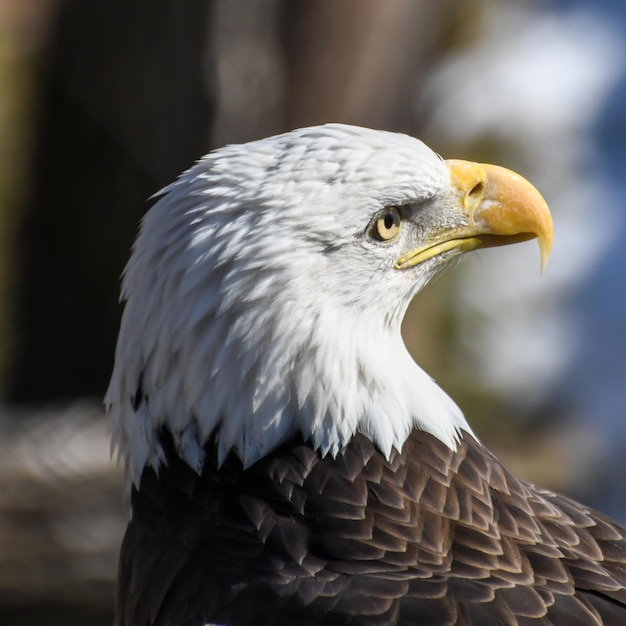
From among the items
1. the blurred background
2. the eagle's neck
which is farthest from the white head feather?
the blurred background

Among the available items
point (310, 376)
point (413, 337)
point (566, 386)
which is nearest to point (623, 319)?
point (566, 386)

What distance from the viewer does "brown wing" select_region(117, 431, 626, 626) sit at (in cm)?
234

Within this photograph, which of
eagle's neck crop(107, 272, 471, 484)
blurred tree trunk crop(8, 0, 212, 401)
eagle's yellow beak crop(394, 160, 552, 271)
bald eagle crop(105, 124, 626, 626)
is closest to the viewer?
bald eagle crop(105, 124, 626, 626)

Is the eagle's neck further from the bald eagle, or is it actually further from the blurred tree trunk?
the blurred tree trunk

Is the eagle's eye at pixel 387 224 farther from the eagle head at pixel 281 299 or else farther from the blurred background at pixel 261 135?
the blurred background at pixel 261 135

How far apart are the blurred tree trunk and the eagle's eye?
118 inches

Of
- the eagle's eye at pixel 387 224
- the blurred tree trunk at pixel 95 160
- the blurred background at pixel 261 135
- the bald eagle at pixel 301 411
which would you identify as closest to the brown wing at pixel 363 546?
the bald eagle at pixel 301 411

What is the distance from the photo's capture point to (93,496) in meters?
5.59

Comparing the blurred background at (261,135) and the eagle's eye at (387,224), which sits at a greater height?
the eagle's eye at (387,224)

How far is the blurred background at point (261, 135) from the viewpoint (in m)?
5.59

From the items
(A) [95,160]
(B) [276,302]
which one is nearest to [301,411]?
(B) [276,302]

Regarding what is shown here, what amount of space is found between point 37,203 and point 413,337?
2838 mm

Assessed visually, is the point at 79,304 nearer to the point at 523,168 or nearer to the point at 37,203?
the point at 37,203

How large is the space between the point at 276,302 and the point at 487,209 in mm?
652
